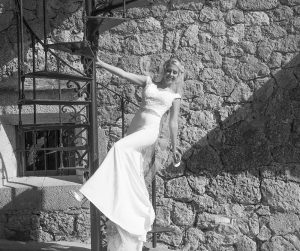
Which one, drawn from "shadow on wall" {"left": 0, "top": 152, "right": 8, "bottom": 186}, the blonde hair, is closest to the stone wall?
the blonde hair

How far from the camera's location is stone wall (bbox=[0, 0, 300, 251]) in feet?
19.7

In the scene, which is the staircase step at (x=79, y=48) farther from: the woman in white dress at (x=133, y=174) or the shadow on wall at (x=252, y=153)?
the shadow on wall at (x=252, y=153)

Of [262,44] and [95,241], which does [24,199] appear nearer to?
[95,241]

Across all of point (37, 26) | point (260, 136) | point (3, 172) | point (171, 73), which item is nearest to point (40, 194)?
point (3, 172)

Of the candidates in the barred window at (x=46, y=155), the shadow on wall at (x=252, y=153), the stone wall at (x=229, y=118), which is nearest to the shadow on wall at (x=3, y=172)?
the barred window at (x=46, y=155)

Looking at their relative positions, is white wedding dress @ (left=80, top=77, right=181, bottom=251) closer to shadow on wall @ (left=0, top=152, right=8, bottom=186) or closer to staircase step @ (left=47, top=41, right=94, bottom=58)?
staircase step @ (left=47, top=41, right=94, bottom=58)

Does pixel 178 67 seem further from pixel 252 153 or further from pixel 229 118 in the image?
pixel 252 153

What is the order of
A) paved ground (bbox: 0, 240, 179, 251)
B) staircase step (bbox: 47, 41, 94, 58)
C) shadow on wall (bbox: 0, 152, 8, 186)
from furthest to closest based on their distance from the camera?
shadow on wall (bbox: 0, 152, 8, 186) < paved ground (bbox: 0, 240, 179, 251) < staircase step (bbox: 47, 41, 94, 58)

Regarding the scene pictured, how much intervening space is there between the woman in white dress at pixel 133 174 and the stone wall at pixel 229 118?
3.40 ft

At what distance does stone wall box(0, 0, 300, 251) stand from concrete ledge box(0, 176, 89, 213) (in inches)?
26.6

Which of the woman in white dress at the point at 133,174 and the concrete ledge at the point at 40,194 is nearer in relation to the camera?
the woman in white dress at the point at 133,174

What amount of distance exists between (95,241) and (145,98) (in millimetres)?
1237

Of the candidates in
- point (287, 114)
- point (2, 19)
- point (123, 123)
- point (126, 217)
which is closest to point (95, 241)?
point (126, 217)

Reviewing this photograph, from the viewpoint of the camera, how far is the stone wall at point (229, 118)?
236 inches
